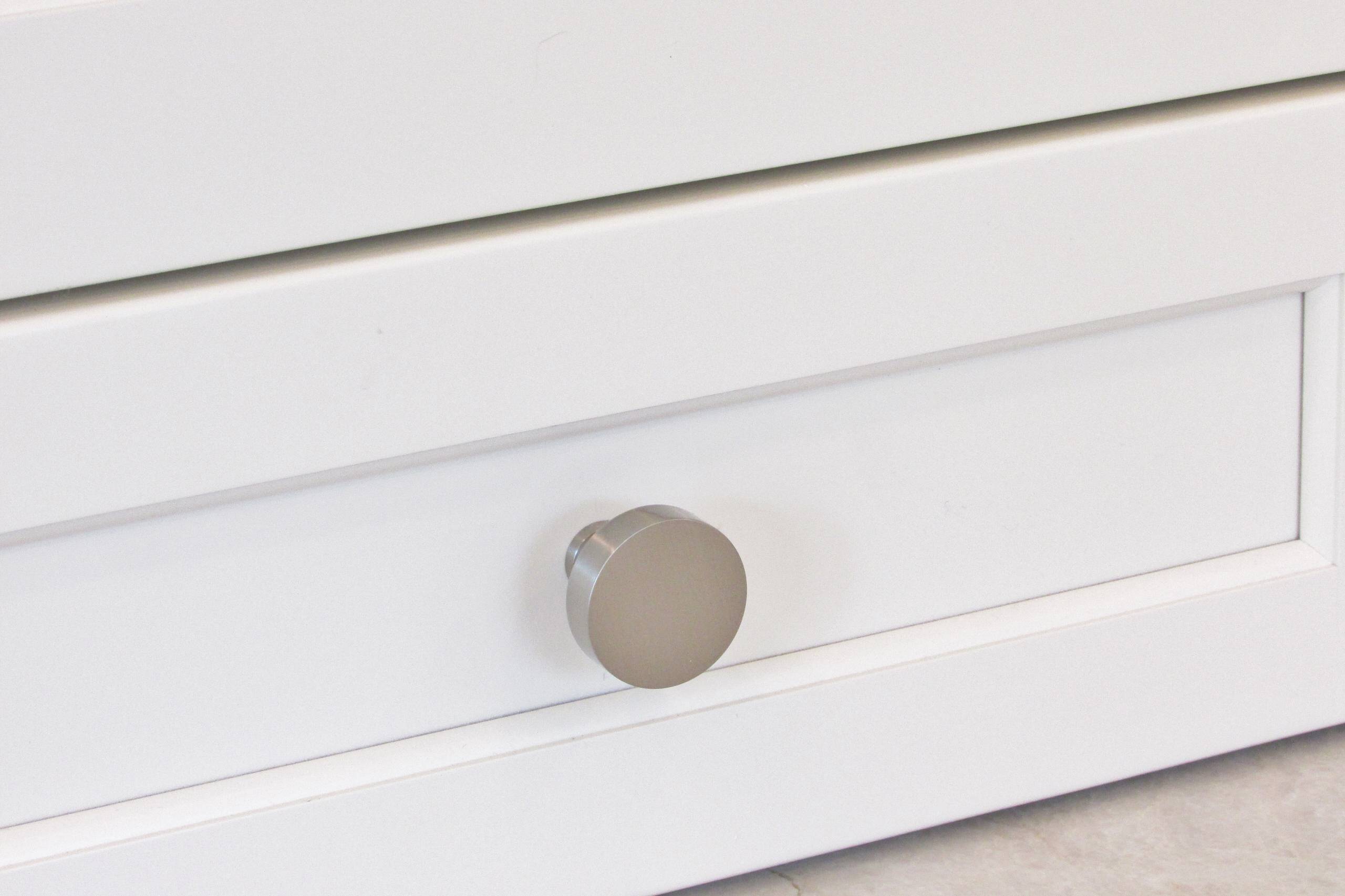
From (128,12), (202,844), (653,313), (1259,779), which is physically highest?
(128,12)

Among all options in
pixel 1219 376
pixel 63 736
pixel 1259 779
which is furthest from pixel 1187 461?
pixel 63 736

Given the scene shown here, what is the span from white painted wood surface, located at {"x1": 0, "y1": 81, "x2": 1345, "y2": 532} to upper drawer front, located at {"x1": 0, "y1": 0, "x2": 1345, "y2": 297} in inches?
0.6

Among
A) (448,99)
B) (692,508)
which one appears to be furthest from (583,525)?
(448,99)

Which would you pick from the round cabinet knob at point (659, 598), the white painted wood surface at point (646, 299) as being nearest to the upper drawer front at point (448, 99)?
the white painted wood surface at point (646, 299)

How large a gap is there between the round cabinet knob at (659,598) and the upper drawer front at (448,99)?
0.12 metres

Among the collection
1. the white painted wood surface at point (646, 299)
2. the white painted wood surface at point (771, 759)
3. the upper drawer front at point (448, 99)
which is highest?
the upper drawer front at point (448, 99)

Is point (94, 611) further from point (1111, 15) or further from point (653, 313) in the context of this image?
point (1111, 15)

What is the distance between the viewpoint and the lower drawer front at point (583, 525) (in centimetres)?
41

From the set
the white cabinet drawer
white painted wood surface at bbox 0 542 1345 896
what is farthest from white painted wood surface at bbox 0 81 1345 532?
white painted wood surface at bbox 0 542 1345 896

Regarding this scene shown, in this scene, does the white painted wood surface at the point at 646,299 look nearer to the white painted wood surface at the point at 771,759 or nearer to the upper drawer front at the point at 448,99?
the upper drawer front at the point at 448,99

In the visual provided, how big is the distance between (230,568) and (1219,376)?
1.33 ft

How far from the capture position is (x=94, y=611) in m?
0.40

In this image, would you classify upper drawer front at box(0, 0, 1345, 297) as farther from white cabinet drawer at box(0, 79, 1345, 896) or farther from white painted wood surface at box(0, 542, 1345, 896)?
white painted wood surface at box(0, 542, 1345, 896)

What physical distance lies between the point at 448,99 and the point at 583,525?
16 centimetres
